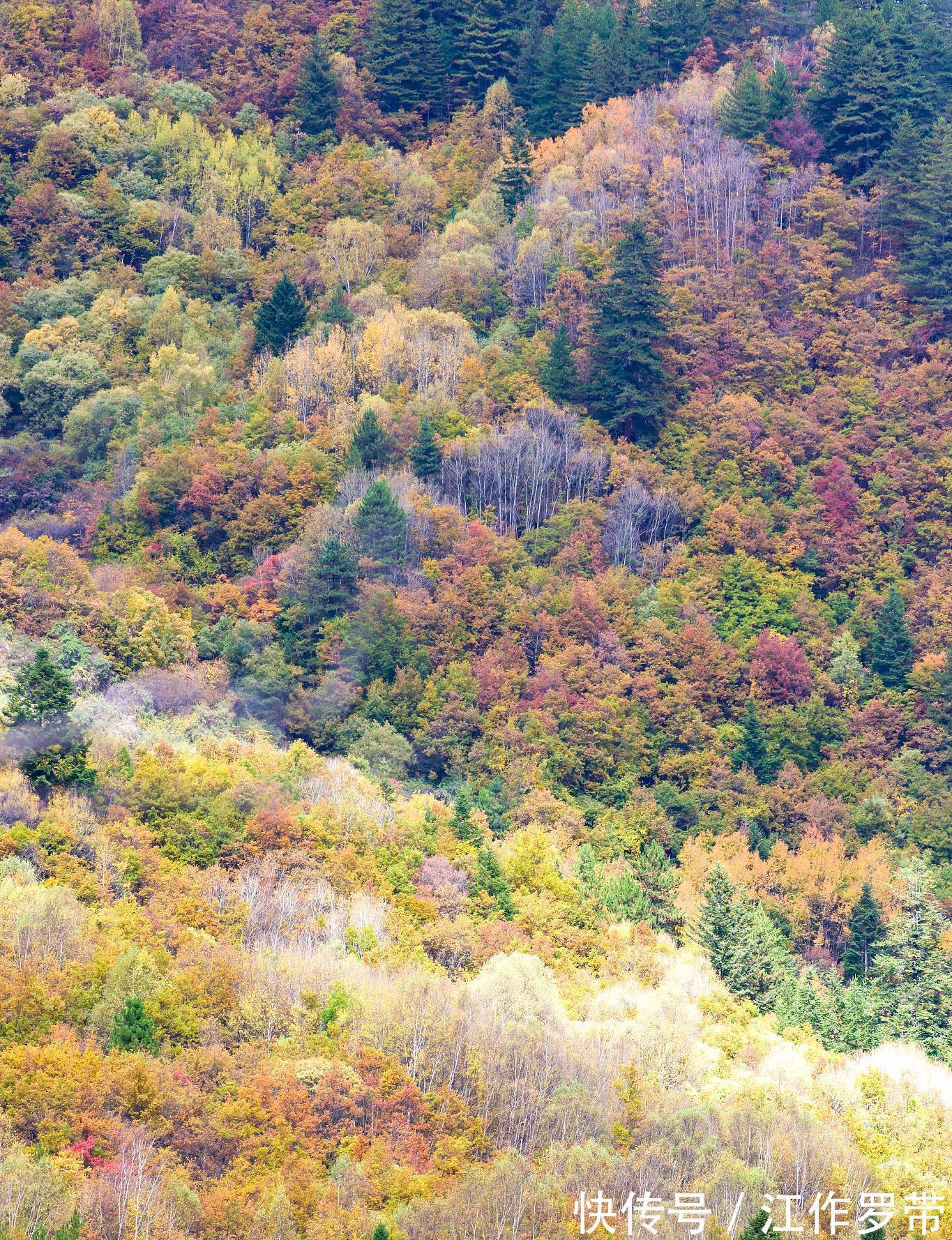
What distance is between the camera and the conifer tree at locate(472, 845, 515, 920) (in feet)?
183

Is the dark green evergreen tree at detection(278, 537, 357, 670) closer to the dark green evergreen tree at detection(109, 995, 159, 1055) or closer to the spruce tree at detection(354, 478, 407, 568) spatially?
the spruce tree at detection(354, 478, 407, 568)

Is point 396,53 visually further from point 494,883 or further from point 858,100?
point 494,883

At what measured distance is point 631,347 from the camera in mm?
74062

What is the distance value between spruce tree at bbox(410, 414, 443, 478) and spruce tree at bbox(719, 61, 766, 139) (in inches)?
857

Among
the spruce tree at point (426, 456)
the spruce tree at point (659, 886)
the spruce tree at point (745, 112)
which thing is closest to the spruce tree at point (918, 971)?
the spruce tree at point (659, 886)

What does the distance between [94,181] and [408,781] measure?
118ft

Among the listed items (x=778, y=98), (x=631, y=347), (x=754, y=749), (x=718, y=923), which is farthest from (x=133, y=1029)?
(x=778, y=98)

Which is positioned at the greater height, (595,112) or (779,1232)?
(595,112)

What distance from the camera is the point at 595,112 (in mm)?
86812

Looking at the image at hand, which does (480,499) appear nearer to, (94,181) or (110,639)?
(110,639)

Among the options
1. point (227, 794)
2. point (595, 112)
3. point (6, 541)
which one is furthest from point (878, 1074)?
point (595, 112)

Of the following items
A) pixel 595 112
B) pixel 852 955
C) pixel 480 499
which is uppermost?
pixel 595 112

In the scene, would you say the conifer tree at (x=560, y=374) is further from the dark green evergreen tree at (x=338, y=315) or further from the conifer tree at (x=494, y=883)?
the conifer tree at (x=494, y=883)

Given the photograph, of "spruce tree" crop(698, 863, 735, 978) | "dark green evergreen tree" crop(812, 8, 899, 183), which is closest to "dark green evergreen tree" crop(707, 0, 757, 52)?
"dark green evergreen tree" crop(812, 8, 899, 183)
